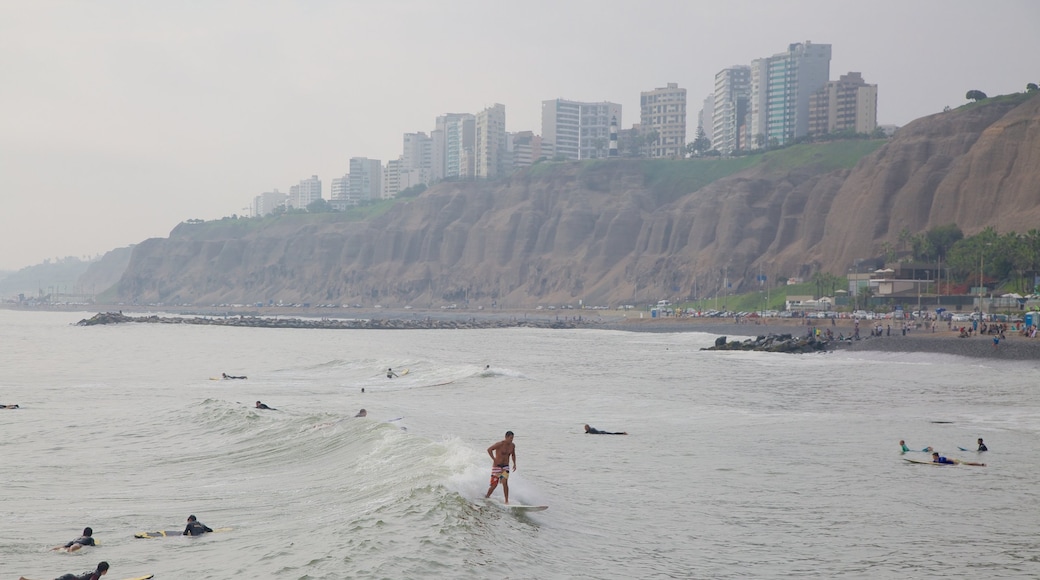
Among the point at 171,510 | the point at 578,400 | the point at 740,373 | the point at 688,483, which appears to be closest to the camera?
the point at 171,510

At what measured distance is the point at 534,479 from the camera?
19.9 m

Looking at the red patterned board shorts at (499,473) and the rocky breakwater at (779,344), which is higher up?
the rocky breakwater at (779,344)

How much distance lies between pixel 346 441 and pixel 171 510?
25.0 feet

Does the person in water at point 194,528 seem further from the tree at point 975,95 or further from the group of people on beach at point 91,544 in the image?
the tree at point 975,95

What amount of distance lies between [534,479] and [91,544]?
8.70 m

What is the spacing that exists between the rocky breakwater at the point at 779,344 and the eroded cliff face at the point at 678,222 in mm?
43938

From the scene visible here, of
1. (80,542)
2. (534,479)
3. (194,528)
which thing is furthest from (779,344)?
(80,542)

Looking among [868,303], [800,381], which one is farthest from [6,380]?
[868,303]

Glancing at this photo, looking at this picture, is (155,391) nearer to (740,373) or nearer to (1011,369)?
(740,373)

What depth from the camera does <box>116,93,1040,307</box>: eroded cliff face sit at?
115125 millimetres

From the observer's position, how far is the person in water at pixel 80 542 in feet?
47.3

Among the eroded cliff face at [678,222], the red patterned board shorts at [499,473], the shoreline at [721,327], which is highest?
the eroded cliff face at [678,222]

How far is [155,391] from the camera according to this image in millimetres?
41031

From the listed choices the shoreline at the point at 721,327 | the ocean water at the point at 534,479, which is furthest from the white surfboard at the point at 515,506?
the shoreline at the point at 721,327
